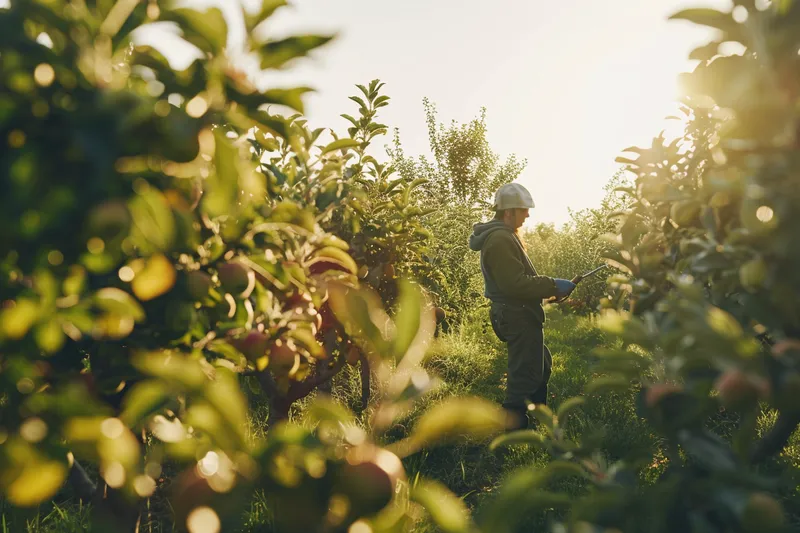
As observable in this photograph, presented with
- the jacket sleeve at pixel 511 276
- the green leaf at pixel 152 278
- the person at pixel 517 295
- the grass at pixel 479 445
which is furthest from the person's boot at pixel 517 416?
the green leaf at pixel 152 278

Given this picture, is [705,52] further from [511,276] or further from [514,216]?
[514,216]

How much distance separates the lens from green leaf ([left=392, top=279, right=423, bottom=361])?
0.56 meters

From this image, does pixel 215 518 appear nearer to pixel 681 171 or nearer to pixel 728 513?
pixel 728 513

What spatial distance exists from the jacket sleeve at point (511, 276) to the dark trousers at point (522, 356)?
0.18 meters

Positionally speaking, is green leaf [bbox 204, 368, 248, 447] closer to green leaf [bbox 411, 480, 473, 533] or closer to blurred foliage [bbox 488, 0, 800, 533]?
green leaf [bbox 411, 480, 473, 533]

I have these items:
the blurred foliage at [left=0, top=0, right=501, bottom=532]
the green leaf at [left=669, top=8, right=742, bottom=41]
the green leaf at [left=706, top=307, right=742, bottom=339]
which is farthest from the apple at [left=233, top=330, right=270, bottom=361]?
the green leaf at [left=669, top=8, right=742, bottom=41]

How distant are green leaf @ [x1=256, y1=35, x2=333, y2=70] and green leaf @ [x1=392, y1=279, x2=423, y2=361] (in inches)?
19.0

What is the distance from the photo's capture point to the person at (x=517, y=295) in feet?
13.7

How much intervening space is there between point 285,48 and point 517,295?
365 centimetres

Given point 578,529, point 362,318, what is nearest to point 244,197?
point 362,318

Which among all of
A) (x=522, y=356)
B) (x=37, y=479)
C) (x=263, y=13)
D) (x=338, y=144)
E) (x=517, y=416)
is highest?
(x=263, y=13)

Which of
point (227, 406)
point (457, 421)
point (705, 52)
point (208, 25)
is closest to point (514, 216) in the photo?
point (705, 52)

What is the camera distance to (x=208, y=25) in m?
0.76

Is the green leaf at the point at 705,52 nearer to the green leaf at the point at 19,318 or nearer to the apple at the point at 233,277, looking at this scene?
the apple at the point at 233,277
